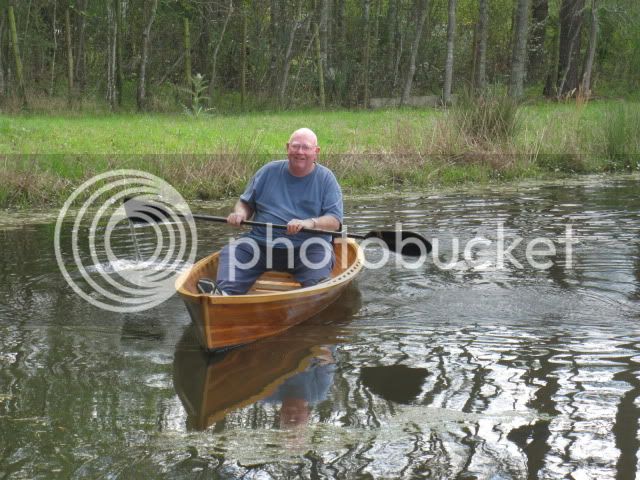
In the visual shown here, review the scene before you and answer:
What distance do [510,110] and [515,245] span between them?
5.53 meters

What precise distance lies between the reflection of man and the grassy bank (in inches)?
289

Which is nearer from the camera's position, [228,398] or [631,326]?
[228,398]

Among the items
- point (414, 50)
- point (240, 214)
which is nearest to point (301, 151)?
point (240, 214)

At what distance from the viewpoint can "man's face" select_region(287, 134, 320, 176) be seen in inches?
273

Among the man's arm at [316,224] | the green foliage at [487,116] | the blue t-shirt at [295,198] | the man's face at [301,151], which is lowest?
the man's arm at [316,224]

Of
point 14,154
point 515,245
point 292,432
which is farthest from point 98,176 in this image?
point 292,432

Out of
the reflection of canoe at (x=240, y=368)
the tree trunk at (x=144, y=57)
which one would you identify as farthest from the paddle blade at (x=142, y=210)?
the tree trunk at (x=144, y=57)

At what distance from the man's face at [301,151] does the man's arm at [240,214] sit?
53 centimetres

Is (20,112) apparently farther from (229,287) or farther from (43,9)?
(229,287)

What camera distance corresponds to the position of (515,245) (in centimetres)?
966

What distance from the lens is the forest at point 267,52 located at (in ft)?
72.9

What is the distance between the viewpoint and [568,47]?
26.6 meters

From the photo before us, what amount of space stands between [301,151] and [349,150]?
24.5ft

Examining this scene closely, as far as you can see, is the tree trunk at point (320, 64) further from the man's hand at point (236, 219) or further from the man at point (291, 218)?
the man's hand at point (236, 219)
